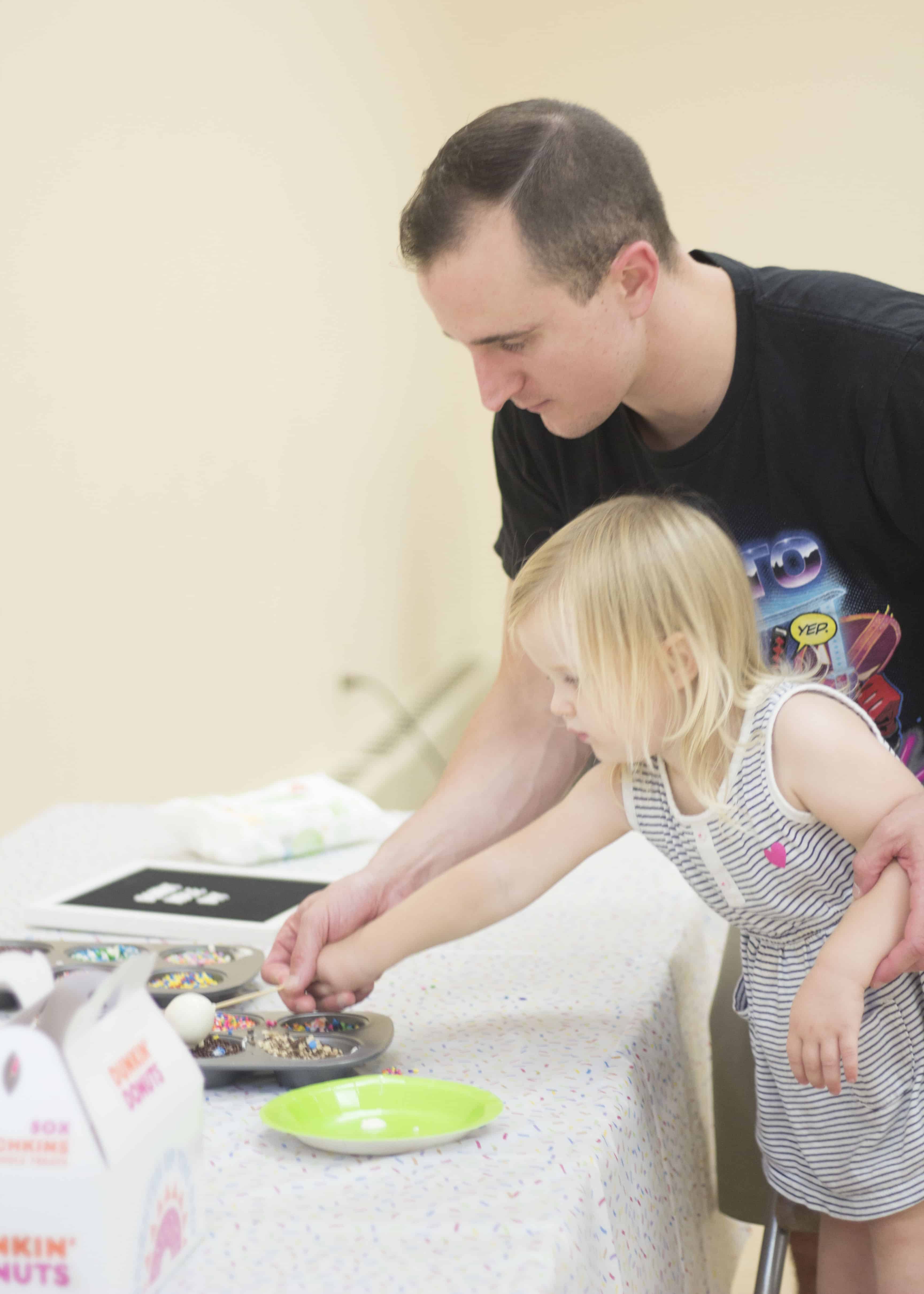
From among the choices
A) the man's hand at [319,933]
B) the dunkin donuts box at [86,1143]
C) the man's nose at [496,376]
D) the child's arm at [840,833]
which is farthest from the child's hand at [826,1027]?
the man's nose at [496,376]

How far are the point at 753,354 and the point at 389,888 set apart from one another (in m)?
0.65

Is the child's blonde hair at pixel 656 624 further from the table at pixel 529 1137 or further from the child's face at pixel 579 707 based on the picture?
the table at pixel 529 1137

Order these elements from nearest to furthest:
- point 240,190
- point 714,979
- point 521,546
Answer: point 714,979, point 521,546, point 240,190

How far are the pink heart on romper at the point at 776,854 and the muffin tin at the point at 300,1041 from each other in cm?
33

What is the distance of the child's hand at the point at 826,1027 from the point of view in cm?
90

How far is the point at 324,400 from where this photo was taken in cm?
301

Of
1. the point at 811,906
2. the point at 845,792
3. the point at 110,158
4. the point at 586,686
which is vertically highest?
the point at 110,158

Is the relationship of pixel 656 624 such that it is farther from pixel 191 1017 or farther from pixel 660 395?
pixel 191 1017

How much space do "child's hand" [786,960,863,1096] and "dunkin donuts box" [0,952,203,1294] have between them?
0.49m

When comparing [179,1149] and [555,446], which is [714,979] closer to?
[555,446]

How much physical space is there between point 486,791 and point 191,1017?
493mm

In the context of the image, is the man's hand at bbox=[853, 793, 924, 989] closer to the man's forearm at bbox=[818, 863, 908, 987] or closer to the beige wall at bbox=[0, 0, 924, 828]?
the man's forearm at bbox=[818, 863, 908, 987]

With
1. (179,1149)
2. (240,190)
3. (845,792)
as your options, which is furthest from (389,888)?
(240,190)

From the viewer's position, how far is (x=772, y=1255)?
1.15 metres
